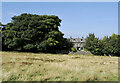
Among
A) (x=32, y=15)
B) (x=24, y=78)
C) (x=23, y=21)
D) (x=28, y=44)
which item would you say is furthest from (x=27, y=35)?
(x=24, y=78)

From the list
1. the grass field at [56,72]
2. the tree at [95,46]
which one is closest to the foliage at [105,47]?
the tree at [95,46]

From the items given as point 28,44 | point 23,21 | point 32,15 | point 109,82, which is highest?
point 32,15

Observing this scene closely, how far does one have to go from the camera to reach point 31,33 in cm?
2612

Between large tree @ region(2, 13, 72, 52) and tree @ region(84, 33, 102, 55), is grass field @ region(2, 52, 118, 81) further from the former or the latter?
tree @ region(84, 33, 102, 55)

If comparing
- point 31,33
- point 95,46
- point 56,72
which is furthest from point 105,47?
point 56,72

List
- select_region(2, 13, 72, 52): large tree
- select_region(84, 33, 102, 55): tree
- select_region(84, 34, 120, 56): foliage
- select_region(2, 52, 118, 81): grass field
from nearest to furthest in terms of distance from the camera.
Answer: select_region(2, 52, 118, 81): grass field
select_region(2, 13, 72, 52): large tree
select_region(84, 34, 120, 56): foliage
select_region(84, 33, 102, 55): tree

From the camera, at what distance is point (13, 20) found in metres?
30.3

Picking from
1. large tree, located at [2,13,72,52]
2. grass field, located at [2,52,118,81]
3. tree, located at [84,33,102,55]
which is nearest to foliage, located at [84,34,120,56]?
tree, located at [84,33,102,55]

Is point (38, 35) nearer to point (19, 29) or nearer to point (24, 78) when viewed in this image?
point (19, 29)

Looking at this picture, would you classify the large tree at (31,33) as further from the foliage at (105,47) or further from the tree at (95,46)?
the foliage at (105,47)

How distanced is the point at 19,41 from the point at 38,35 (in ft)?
14.4

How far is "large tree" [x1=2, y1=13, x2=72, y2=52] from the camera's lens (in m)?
26.2

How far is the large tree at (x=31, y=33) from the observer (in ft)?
85.9

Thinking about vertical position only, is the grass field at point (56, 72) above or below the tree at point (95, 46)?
below
